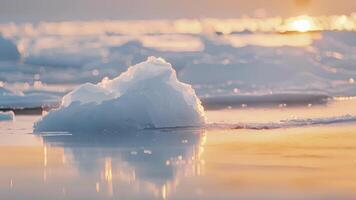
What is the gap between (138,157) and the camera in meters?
14.3

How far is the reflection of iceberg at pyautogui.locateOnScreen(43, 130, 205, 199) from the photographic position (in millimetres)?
11330

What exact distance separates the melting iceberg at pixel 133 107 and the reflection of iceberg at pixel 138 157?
75cm

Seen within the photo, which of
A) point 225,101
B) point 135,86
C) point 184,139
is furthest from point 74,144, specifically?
point 225,101

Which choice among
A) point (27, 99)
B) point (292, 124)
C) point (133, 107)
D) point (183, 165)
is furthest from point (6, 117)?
point (27, 99)

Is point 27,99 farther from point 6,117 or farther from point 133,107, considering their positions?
point 133,107

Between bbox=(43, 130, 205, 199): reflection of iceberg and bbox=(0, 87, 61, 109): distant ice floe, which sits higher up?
bbox=(0, 87, 61, 109): distant ice floe

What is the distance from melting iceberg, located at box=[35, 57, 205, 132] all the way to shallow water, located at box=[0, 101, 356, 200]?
0.71 metres

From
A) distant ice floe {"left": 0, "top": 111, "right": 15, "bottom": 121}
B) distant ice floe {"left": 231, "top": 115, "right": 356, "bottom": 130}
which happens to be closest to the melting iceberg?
distant ice floe {"left": 231, "top": 115, "right": 356, "bottom": 130}

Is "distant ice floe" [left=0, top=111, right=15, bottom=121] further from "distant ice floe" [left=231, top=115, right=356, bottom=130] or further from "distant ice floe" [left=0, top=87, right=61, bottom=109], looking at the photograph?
"distant ice floe" [left=0, top=87, right=61, bottom=109]

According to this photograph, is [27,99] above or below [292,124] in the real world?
above

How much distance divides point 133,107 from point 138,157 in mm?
5150

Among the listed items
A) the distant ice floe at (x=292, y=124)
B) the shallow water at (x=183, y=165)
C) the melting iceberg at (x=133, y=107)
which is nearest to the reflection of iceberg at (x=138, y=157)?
the shallow water at (x=183, y=165)

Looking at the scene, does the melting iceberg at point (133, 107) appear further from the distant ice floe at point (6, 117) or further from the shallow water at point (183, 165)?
the distant ice floe at point (6, 117)

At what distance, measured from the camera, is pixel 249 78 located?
4934 centimetres
